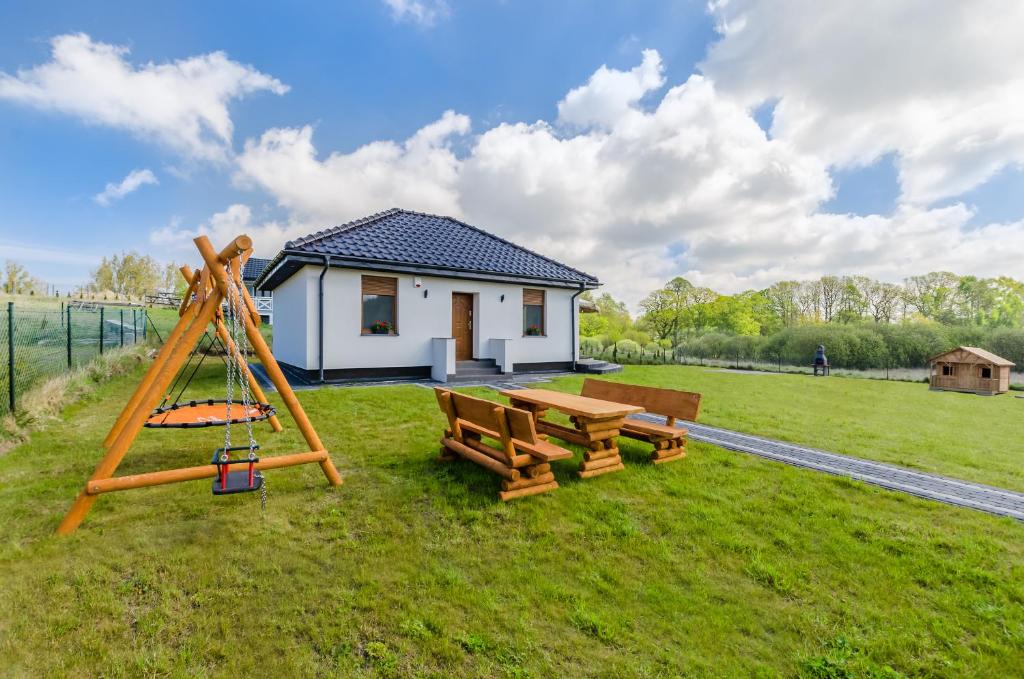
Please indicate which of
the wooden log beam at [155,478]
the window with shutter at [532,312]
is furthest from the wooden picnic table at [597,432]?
the window with shutter at [532,312]

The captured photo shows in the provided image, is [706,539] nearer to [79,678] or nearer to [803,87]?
[79,678]

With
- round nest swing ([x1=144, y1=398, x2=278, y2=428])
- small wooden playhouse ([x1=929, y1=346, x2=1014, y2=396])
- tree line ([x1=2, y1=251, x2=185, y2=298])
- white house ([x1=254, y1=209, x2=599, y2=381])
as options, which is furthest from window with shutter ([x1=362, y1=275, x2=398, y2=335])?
tree line ([x1=2, y1=251, x2=185, y2=298])

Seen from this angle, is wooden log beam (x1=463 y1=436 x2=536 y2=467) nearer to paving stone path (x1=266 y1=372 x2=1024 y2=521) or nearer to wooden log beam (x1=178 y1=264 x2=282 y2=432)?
wooden log beam (x1=178 y1=264 x2=282 y2=432)

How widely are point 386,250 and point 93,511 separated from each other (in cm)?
925

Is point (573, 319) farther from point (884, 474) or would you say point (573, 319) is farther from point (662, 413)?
point (884, 474)

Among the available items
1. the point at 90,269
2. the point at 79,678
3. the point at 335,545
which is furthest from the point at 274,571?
the point at 90,269

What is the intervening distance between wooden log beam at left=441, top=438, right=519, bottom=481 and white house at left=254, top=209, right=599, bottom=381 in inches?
273

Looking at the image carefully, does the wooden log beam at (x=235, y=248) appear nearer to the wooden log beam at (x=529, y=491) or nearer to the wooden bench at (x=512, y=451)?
the wooden bench at (x=512, y=451)

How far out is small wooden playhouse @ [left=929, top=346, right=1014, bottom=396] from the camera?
13.0m

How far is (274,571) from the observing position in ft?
8.58

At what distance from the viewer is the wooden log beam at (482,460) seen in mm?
3695

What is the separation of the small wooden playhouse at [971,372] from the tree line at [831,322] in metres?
5.19

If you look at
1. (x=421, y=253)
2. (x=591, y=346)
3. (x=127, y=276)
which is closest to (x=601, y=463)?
(x=421, y=253)

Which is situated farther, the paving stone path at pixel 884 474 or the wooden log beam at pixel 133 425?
the paving stone path at pixel 884 474
